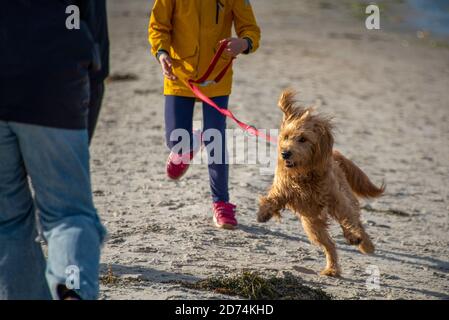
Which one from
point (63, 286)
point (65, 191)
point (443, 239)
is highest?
point (65, 191)

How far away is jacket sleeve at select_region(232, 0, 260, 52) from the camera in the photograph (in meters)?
6.30

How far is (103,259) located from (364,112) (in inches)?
315

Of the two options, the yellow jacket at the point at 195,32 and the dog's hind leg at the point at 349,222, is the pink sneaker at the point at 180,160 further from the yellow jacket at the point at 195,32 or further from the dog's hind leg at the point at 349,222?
the dog's hind leg at the point at 349,222

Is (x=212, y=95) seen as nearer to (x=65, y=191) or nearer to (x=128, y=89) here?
(x=65, y=191)

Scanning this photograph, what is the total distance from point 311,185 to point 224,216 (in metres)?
1.02

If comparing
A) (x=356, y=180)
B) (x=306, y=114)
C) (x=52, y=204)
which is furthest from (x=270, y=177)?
(x=52, y=204)

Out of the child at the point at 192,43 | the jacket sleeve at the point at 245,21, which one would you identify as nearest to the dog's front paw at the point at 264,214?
the child at the point at 192,43

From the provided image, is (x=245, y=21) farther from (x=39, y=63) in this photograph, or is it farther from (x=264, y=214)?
(x=39, y=63)

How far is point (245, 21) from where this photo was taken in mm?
6344

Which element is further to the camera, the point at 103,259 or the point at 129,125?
the point at 129,125

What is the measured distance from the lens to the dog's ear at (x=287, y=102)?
5.80m

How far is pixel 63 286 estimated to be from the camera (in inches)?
135

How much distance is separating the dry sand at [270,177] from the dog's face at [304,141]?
29.8 inches
